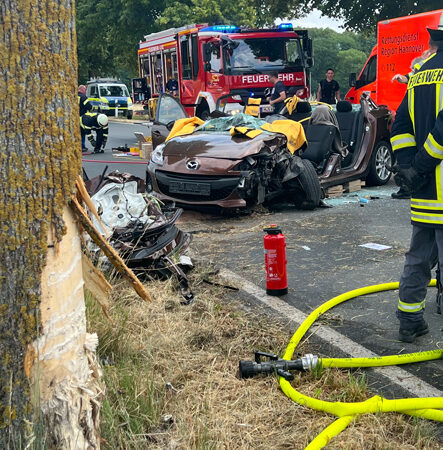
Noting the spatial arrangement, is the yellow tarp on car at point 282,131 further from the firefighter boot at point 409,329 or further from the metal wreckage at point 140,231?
the firefighter boot at point 409,329

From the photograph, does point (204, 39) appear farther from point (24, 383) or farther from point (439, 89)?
point (24, 383)

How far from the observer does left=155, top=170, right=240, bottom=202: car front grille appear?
7.70 meters

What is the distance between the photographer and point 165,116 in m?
10.7

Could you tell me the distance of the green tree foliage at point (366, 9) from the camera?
74.7ft

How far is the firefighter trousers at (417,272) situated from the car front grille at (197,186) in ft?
12.5

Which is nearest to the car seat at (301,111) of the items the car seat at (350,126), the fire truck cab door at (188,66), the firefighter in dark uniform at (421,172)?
the car seat at (350,126)

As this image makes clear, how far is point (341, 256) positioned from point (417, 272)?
2.29 meters

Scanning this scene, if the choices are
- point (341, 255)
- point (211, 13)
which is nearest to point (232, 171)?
point (341, 255)

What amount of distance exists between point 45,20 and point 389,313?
333 centimetres

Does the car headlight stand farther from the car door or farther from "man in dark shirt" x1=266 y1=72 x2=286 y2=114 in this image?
"man in dark shirt" x1=266 y1=72 x2=286 y2=114

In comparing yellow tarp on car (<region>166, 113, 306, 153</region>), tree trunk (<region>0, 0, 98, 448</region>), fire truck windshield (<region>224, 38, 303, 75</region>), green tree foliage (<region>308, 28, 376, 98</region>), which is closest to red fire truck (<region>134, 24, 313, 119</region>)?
fire truck windshield (<region>224, 38, 303, 75</region>)

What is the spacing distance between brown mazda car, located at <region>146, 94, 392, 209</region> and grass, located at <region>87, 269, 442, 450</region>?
135 inches

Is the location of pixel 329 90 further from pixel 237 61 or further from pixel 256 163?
pixel 256 163

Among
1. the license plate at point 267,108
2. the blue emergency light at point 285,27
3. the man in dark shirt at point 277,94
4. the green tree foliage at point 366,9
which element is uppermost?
the green tree foliage at point 366,9
